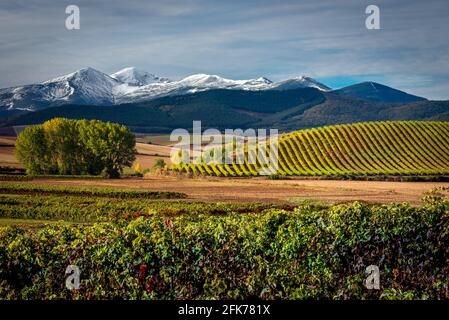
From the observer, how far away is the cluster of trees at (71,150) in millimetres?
104938

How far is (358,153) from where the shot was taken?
125 metres

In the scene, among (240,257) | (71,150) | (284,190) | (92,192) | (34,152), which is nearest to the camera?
(240,257)

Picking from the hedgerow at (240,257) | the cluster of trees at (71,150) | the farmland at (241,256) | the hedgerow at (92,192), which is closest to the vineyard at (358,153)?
the cluster of trees at (71,150)

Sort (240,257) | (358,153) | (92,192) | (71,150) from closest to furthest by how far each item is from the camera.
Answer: (240,257) < (92,192) < (71,150) < (358,153)

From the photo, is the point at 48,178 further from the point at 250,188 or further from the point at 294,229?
the point at 294,229

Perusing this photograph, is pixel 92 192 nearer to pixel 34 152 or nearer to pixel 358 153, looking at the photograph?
pixel 34 152

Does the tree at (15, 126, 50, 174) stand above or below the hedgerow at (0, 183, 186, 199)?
above

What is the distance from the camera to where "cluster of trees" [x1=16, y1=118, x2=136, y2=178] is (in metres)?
105

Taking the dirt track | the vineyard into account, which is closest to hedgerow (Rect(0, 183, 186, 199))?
the dirt track

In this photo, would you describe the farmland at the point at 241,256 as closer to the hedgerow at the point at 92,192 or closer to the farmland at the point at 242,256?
the farmland at the point at 242,256

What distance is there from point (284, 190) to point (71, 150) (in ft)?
149

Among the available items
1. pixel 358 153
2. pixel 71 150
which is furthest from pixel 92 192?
pixel 358 153

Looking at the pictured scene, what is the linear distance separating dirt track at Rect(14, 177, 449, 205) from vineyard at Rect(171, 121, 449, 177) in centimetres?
1188

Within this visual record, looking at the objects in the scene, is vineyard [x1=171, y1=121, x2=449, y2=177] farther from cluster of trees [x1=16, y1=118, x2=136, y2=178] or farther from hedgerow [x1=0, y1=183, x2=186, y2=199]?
hedgerow [x1=0, y1=183, x2=186, y2=199]
